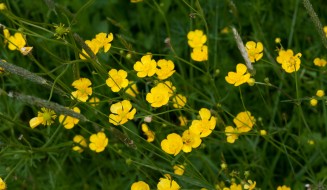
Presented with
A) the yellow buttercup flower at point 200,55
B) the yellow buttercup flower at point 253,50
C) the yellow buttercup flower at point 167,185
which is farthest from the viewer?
the yellow buttercup flower at point 200,55

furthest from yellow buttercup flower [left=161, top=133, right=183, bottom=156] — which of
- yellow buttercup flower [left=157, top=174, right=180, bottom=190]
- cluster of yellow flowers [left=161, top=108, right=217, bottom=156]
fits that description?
yellow buttercup flower [left=157, top=174, right=180, bottom=190]

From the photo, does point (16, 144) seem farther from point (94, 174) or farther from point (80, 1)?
point (80, 1)

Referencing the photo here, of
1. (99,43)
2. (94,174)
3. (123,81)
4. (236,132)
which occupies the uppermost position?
(99,43)

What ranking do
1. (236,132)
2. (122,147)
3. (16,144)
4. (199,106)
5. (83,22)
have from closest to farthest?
(236,132) → (16,144) → (122,147) → (199,106) → (83,22)

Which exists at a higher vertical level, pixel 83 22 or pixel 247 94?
pixel 83 22

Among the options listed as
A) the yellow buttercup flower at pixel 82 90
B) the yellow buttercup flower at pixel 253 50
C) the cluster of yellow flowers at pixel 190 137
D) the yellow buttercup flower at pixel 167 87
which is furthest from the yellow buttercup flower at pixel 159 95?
the yellow buttercup flower at pixel 253 50

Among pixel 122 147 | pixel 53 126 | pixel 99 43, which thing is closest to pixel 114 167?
pixel 122 147

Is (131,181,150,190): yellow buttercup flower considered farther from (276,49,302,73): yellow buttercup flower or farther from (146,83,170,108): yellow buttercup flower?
(276,49,302,73): yellow buttercup flower

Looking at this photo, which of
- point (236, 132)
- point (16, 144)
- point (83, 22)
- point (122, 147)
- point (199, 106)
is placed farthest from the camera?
point (83, 22)

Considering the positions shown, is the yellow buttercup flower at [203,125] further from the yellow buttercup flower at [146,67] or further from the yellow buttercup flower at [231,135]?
the yellow buttercup flower at [146,67]
